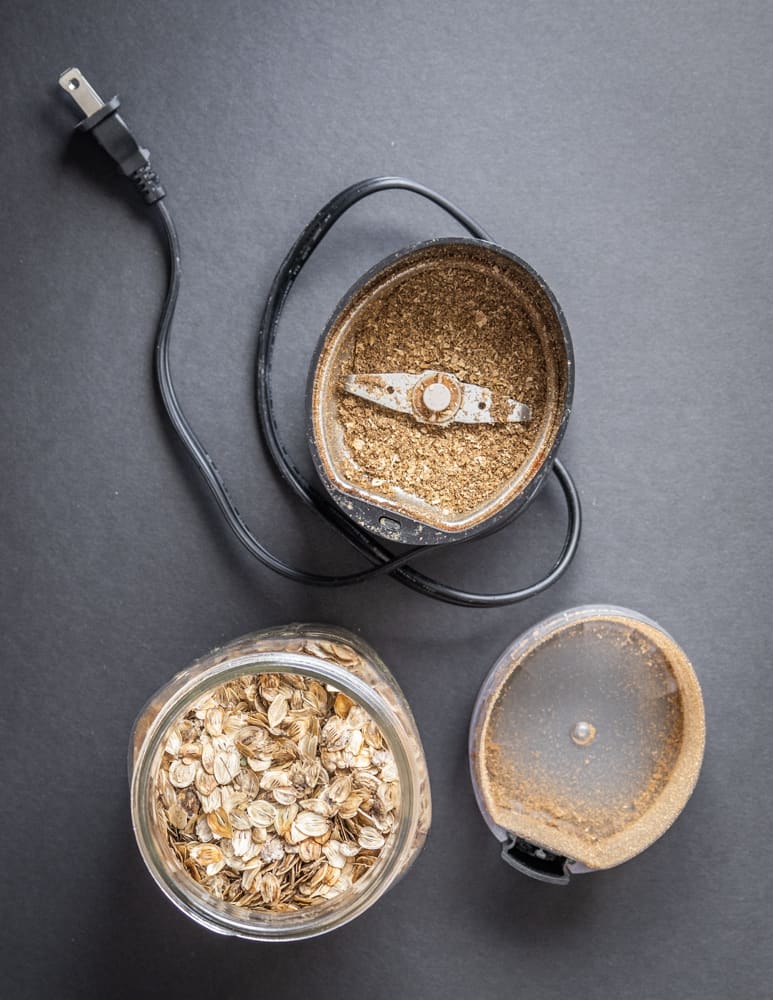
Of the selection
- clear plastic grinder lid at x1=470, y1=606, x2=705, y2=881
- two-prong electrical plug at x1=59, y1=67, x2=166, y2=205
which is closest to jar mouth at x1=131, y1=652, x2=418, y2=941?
clear plastic grinder lid at x1=470, y1=606, x2=705, y2=881

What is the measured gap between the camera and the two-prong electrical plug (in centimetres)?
69

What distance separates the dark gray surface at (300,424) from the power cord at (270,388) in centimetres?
2

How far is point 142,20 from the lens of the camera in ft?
2.40

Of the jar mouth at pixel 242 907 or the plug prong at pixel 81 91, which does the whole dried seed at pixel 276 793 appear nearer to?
the jar mouth at pixel 242 907

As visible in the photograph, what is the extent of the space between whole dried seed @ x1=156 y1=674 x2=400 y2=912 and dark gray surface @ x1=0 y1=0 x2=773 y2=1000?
0.39 feet

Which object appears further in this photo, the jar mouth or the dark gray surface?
the dark gray surface

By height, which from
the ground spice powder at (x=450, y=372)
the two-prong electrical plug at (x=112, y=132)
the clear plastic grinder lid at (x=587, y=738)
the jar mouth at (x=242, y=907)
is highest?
the two-prong electrical plug at (x=112, y=132)

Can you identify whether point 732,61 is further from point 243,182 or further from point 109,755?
point 109,755

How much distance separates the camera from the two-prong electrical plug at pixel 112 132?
69cm

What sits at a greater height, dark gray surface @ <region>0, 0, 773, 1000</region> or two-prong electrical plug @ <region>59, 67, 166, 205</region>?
two-prong electrical plug @ <region>59, 67, 166, 205</region>

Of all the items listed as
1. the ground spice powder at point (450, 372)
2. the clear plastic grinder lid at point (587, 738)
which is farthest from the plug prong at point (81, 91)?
the clear plastic grinder lid at point (587, 738)

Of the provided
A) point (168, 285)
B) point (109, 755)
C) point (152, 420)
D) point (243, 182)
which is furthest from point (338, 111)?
point (109, 755)

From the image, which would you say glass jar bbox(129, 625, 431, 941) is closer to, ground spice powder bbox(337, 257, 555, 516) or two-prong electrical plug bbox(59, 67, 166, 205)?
ground spice powder bbox(337, 257, 555, 516)

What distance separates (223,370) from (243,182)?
17cm
